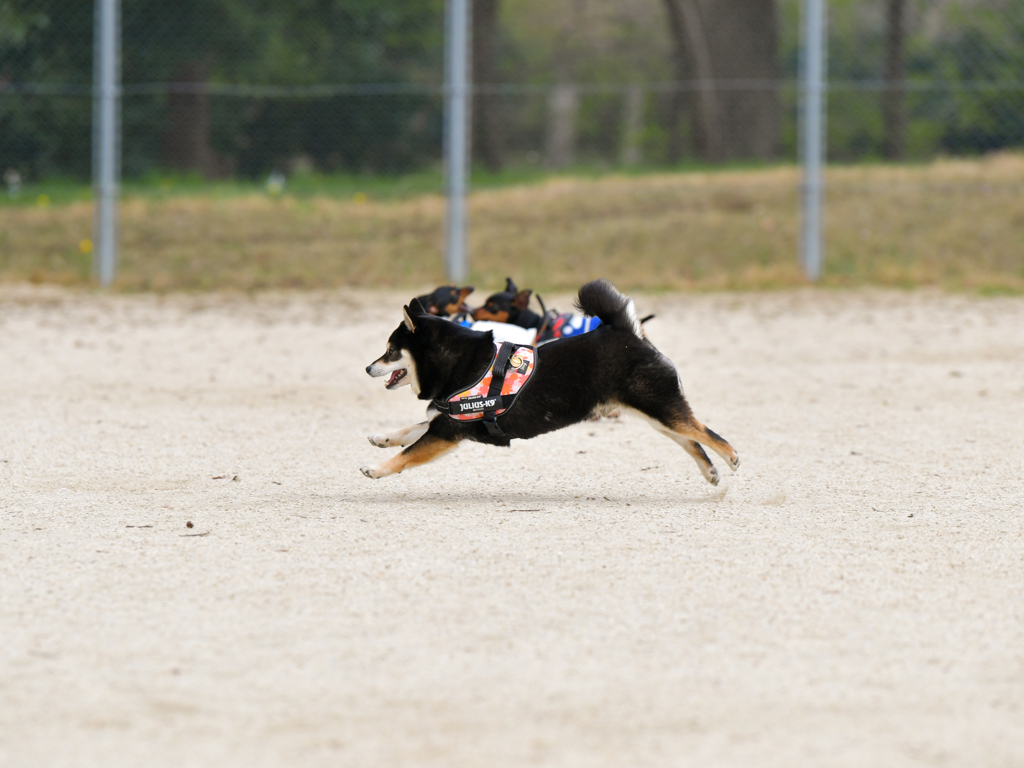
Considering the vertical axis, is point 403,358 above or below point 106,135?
below

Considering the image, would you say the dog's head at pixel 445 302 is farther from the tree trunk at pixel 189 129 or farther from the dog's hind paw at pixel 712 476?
the tree trunk at pixel 189 129

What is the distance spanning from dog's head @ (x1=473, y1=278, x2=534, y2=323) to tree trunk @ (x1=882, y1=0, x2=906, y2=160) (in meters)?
8.38

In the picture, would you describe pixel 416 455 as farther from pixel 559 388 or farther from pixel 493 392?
pixel 559 388

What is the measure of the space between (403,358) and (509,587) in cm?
182

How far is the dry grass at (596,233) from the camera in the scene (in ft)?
48.2

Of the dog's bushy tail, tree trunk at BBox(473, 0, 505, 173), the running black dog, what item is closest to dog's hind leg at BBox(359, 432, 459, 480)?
the running black dog

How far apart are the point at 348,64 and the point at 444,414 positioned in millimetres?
9380

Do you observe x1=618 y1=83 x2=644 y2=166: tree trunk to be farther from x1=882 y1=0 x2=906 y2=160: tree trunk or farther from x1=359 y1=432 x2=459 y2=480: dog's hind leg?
x1=359 y1=432 x2=459 y2=480: dog's hind leg

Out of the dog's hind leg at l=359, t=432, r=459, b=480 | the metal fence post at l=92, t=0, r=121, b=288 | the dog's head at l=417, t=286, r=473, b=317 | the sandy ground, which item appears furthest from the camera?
the metal fence post at l=92, t=0, r=121, b=288

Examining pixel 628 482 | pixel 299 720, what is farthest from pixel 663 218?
pixel 299 720

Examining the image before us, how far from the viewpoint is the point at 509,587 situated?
449cm

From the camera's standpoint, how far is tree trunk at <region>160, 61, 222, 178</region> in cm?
1433

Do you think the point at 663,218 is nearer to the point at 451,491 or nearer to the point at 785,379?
the point at 785,379

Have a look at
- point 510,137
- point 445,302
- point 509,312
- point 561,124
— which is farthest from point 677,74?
point 445,302
